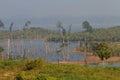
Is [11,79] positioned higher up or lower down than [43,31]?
lower down

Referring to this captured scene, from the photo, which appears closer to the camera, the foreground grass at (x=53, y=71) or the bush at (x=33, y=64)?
the foreground grass at (x=53, y=71)

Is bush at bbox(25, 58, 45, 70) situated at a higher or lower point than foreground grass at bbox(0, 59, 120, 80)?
higher

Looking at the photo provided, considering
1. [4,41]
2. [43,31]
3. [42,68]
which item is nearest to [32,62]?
[42,68]

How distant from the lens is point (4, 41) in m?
163

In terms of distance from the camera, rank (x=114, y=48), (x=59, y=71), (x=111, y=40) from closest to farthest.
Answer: (x=59, y=71)
(x=114, y=48)
(x=111, y=40)

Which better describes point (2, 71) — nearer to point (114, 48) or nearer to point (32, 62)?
point (32, 62)

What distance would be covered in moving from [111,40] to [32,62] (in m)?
105

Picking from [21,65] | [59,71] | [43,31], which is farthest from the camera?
[43,31]

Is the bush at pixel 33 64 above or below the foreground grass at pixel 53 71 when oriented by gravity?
above

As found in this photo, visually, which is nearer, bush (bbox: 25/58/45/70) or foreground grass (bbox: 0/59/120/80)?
foreground grass (bbox: 0/59/120/80)

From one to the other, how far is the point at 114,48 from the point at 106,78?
255ft

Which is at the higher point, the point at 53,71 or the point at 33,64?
the point at 33,64

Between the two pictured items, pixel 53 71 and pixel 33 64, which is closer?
pixel 53 71

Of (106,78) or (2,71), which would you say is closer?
(106,78)
